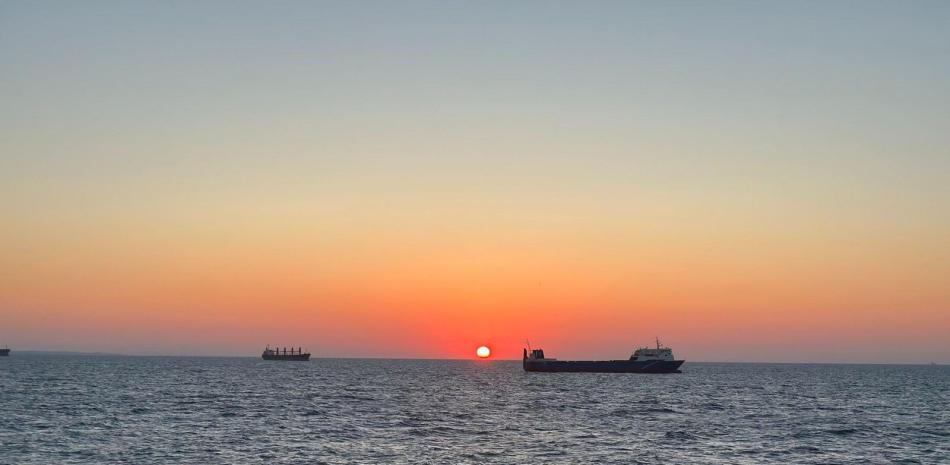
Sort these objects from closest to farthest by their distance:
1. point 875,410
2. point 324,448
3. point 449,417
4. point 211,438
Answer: point 324,448 → point 211,438 → point 449,417 → point 875,410

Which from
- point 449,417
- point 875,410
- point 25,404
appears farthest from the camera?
point 875,410

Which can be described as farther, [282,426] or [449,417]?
[449,417]

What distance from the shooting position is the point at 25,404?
101062mm

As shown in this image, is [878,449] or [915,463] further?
[878,449]

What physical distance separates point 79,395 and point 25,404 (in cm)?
1957

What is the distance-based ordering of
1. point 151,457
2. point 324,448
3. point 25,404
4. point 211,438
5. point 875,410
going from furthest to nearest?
point 875,410, point 25,404, point 211,438, point 324,448, point 151,457

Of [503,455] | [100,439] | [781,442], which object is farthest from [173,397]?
[781,442]

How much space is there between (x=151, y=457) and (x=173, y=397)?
6453 cm

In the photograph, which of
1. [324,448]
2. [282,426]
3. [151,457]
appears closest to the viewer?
[151,457]

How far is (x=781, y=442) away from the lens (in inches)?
2852

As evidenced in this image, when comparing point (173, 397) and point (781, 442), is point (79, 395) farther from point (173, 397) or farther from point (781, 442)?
point (781, 442)

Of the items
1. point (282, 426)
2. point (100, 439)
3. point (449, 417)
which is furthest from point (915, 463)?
point (100, 439)

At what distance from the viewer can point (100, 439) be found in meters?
66.8

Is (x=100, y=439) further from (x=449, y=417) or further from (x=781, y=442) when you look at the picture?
(x=781, y=442)
